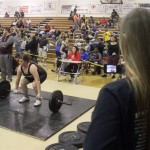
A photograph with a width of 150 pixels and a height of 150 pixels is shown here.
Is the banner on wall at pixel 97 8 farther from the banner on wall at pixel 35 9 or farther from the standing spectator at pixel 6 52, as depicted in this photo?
the standing spectator at pixel 6 52

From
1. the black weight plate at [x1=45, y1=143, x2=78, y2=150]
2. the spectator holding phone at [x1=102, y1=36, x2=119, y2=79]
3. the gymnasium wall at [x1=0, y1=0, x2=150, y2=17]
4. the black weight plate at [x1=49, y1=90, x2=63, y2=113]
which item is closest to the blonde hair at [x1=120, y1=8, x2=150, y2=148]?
the black weight plate at [x1=45, y1=143, x2=78, y2=150]

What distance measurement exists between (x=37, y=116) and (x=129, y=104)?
355cm

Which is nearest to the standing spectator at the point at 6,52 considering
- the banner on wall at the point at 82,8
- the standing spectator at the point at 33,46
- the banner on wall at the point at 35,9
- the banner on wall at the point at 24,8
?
the standing spectator at the point at 33,46

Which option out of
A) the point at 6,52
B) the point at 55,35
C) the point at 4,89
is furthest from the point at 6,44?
the point at 55,35

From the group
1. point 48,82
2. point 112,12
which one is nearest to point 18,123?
point 48,82

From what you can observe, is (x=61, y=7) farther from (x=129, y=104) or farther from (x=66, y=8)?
(x=129, y=104)

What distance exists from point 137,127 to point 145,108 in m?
0.06

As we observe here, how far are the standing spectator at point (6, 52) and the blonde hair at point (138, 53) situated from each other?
5.90 metres

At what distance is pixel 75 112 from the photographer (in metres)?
4.38

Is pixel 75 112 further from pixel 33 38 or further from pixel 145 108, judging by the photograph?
pixel 33 38

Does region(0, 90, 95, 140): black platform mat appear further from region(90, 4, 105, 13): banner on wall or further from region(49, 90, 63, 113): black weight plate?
region(90, 4, 105, 13): banner on wall

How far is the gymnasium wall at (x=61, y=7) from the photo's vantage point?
13109 mm

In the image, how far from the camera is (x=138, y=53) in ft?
2.34

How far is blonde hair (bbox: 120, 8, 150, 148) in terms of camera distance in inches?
27.7
